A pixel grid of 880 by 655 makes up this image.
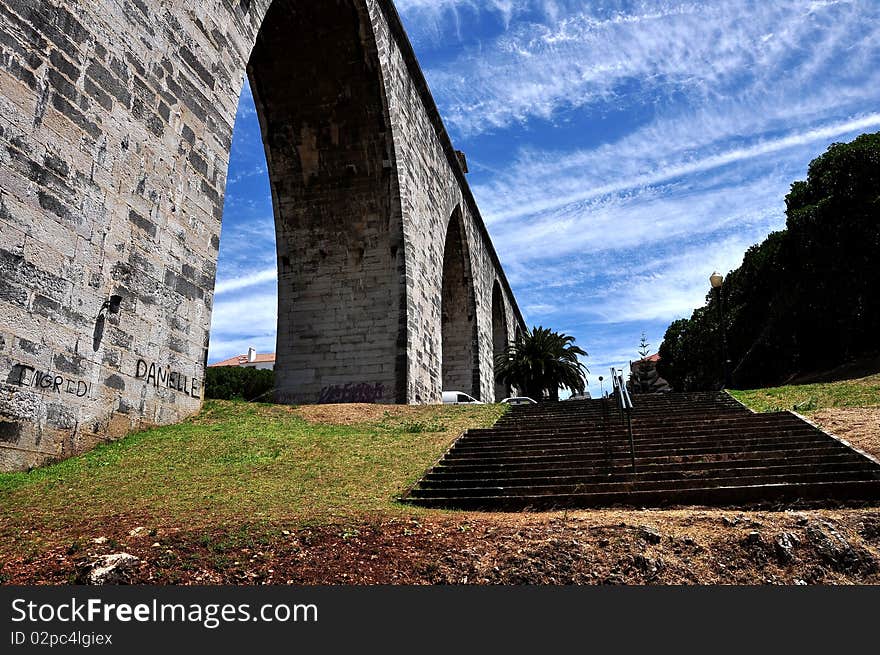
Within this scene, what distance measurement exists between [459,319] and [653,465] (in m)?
17.6

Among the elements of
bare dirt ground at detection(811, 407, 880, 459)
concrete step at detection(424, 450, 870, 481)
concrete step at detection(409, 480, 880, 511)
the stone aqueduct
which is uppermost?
the stone aqueduct

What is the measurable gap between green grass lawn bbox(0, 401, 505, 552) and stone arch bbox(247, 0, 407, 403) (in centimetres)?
493

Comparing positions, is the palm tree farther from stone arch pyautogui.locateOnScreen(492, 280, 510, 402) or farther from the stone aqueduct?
stone arch pyautogui.locateOnScreen(492, 280, 510, 402)

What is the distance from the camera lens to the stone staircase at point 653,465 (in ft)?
17.8

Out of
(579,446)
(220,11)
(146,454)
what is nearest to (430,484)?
(579,446)

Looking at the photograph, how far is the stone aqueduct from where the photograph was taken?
19.6 feet

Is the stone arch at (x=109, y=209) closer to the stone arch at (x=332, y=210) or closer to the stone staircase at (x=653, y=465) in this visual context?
the stone arch at (x=332, y=210)

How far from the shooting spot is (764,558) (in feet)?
13.0

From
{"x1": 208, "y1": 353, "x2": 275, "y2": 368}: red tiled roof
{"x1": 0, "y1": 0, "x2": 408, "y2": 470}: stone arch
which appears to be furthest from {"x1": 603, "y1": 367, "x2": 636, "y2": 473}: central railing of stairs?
{"x1": 208, "y1": 353, "x2": 275, "y2": 368}: red tiled roof

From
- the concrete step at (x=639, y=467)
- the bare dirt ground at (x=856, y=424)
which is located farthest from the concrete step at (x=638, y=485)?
the bare dirt ground at (x=856, y=424)

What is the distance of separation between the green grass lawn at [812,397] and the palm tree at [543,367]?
869cm

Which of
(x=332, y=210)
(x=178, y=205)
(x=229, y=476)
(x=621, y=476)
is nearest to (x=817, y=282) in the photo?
(x=332, y=210)

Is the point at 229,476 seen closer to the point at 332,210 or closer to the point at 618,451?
the point at 618,451

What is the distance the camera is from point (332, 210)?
49.6 ft
